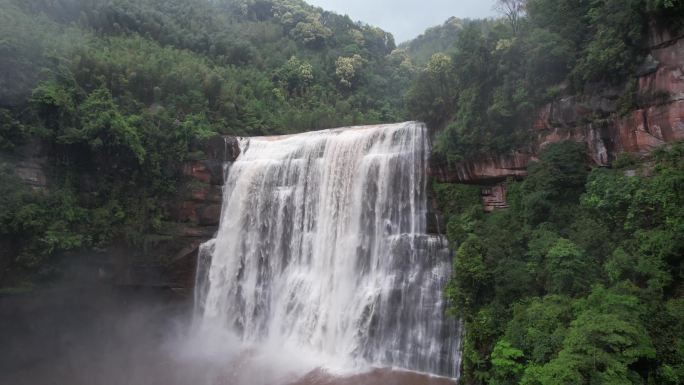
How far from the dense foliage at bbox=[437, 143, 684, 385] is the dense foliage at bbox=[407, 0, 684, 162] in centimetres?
183

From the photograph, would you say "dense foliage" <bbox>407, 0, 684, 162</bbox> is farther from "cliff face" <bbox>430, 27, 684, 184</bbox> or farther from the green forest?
"cliff face" <bbox>430, 27, 684, 184</bbox>

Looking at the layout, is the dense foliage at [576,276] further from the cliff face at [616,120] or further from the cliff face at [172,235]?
the cliff face at [172,235]

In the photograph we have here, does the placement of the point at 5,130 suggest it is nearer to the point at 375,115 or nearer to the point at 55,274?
the point at 55,274

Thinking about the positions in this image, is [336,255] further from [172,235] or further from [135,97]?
[135,97]

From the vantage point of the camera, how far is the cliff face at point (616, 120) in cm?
1135

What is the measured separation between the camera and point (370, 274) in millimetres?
15586

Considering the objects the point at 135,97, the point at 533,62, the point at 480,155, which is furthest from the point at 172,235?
the point at 533,62

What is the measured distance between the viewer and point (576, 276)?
10430 mm

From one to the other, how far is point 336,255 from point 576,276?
8434mm

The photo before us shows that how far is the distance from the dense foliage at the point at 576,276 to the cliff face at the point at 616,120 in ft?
1.78

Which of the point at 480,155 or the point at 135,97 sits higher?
the point at 135,97

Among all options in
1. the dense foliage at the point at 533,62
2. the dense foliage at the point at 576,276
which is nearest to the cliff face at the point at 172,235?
the dense foliage at the point at 533,62

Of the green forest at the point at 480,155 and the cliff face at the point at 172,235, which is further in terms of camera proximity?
the cliff face at the point at 172,235

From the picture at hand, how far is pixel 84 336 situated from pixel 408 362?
13.1 metres
